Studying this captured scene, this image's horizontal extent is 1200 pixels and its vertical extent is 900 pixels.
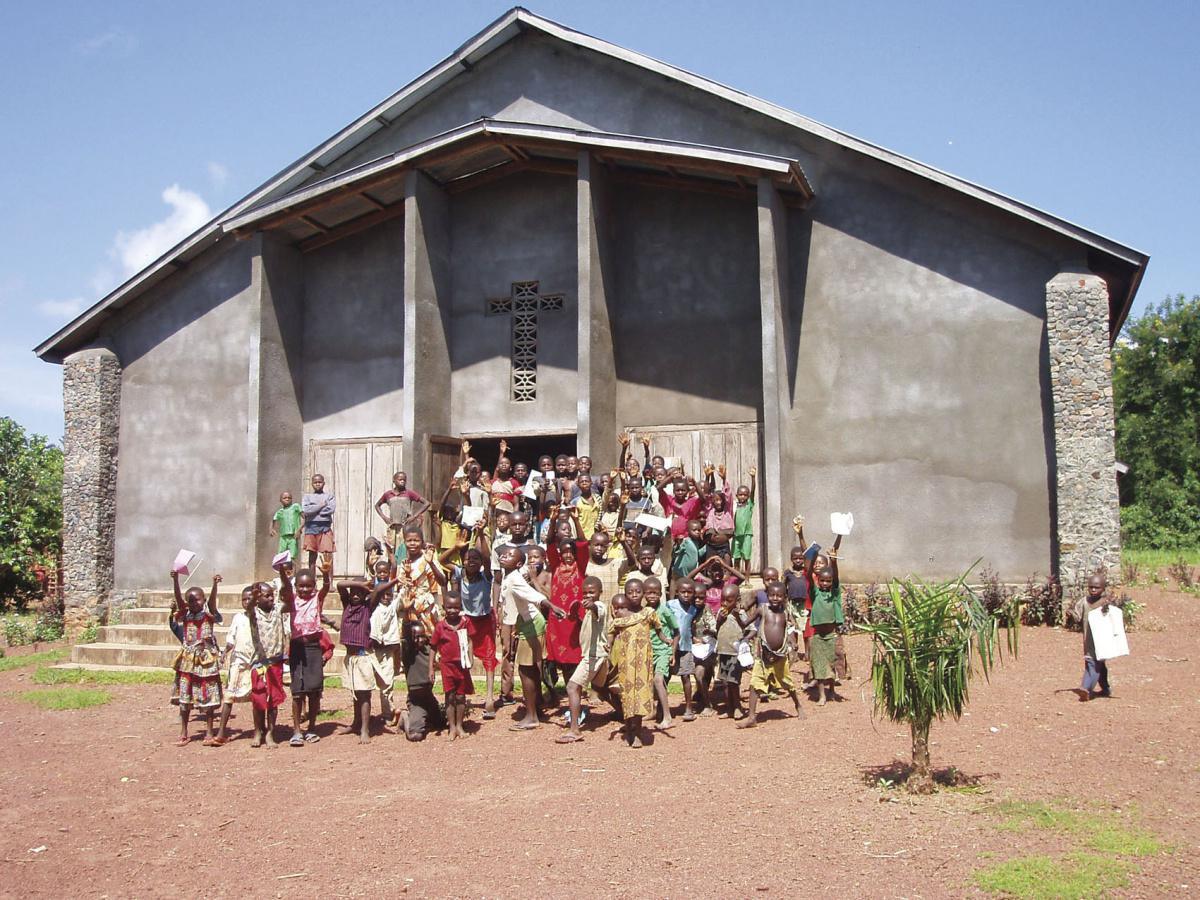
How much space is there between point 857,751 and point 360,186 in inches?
437

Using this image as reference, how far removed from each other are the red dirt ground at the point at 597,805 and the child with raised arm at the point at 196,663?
0.43 meters

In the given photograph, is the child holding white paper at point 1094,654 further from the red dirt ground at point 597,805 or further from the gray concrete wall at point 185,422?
the gray concrete wall at point 185,422

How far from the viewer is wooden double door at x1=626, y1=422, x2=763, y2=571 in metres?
14.4

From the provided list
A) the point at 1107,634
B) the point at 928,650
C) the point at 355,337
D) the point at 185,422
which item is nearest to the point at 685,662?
the point at 928,650

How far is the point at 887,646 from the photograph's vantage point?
249 inches

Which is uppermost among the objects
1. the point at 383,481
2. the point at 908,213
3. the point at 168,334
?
the point at 908,213

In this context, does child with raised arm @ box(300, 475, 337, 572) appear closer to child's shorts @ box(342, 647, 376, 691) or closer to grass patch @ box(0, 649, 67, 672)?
grass patch @ box(0, 649, 67, 672)

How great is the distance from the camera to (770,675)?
8.95m

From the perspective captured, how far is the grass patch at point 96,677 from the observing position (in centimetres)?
1238

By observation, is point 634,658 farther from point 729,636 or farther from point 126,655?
point 126,655

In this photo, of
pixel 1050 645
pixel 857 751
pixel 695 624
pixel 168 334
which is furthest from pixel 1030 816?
pixel 168 334

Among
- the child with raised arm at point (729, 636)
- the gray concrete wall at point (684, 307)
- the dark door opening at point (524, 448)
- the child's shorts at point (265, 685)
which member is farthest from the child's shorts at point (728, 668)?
the dark door opening at point (524, 448)

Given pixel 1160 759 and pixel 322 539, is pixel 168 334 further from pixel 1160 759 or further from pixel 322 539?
pixel 1160 759

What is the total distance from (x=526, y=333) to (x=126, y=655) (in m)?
7.10
